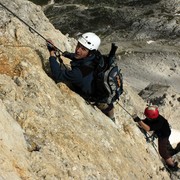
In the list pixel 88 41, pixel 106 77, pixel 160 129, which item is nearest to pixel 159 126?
pixel 160 129

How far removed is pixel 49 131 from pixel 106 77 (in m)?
2.55

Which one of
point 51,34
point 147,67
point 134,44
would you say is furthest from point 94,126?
point 134,44

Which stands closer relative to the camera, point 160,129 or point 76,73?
point 76,73

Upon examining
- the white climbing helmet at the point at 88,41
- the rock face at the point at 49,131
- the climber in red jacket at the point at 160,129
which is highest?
the white climbing helmet at the point at 88,41

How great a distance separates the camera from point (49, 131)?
1021cm

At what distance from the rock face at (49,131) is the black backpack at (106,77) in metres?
0.81

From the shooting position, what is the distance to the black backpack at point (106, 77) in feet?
38.5

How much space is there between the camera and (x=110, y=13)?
47.0 meters

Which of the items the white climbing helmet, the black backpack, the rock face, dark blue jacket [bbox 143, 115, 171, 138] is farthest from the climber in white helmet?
dark blue jacket [bbox 143, 115, 171, 138]

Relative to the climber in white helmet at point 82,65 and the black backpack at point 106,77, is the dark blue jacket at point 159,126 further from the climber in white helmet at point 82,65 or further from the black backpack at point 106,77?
Result: the climber in white helmet at point 82,65

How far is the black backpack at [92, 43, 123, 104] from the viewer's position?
38.5 ft

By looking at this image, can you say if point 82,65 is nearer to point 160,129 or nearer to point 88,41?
point 88,41

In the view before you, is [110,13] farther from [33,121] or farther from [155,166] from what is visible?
[33,121]

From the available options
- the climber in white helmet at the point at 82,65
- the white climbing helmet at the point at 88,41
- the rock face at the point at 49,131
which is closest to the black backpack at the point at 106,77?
the climber in white helmet at the point at 82,65
